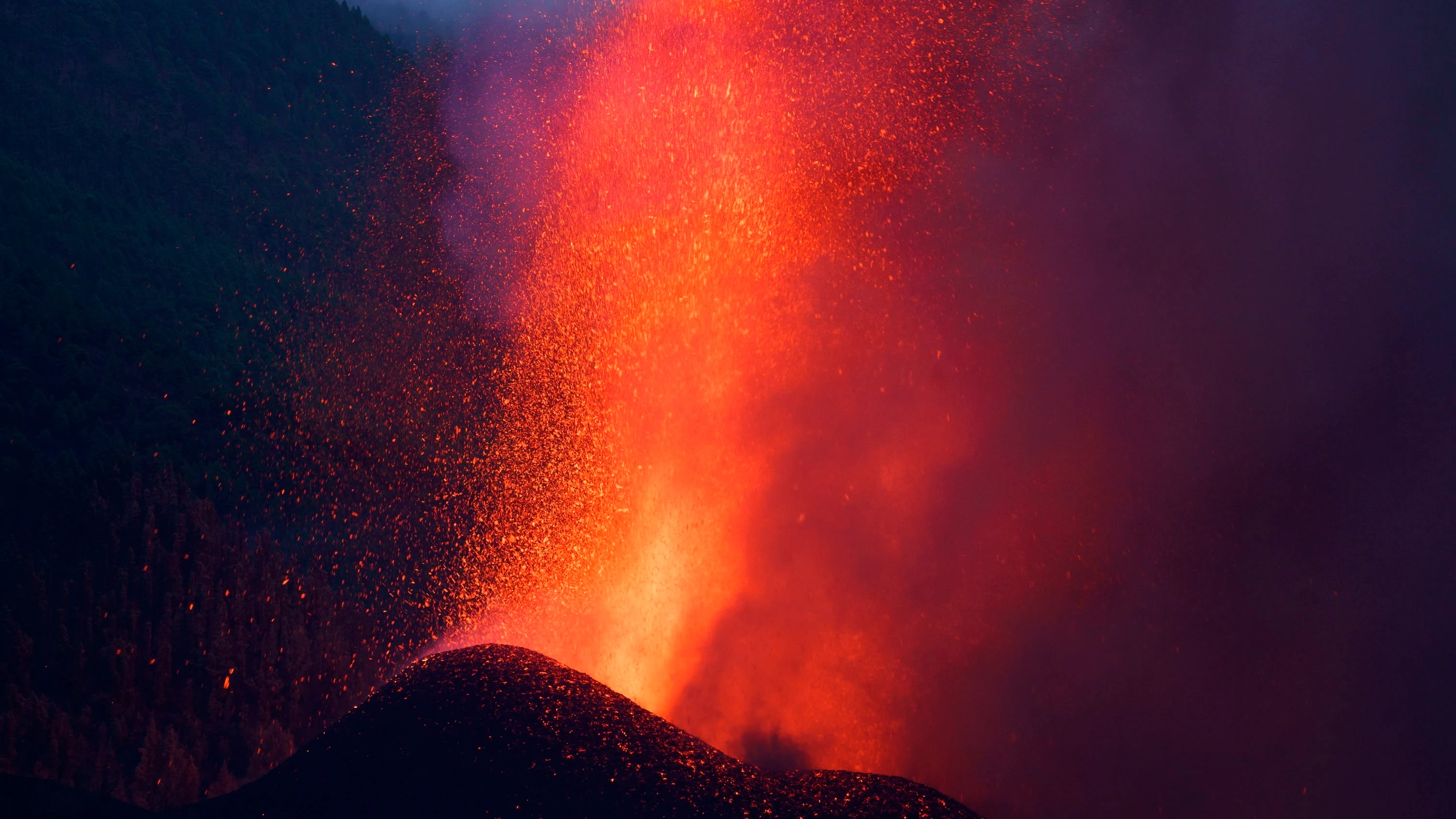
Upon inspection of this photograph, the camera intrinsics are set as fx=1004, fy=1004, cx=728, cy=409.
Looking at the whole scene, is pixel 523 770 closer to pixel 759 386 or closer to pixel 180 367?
pixel 759 386

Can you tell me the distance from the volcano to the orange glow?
160 cm

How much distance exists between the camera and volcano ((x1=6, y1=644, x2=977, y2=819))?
22.8 ft

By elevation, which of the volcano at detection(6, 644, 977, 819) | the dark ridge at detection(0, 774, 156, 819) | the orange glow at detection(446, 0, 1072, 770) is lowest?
the dark ridge at detection(0, 774, 156, 819)

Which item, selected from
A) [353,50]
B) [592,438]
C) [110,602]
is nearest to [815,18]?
[592,438]

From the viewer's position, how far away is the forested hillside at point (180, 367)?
472 inches

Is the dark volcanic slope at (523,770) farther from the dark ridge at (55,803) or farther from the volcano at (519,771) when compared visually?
the dark ridge at (55,803)

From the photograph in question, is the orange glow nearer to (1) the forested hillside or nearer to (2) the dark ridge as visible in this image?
(1) the forested hillside

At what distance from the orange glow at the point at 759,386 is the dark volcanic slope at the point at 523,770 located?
5.40ft

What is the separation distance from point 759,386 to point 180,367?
20110mm

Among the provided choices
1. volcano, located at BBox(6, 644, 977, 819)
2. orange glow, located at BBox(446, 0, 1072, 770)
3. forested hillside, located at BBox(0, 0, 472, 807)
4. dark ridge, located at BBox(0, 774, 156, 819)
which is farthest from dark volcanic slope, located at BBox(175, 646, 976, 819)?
forested hillside, located at BBox(0, 0, 472, 807)

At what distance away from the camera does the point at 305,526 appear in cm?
1884

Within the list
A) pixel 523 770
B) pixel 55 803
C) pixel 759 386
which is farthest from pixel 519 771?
pixel 759 386

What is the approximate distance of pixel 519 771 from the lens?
284 inches

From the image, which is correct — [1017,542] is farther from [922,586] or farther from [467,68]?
[467,68]
